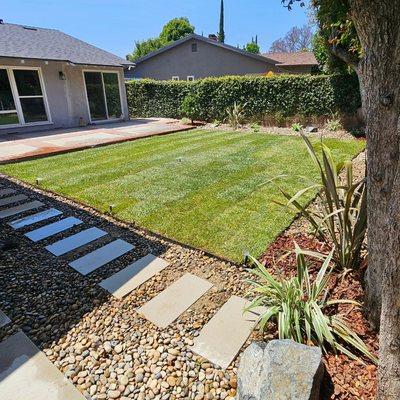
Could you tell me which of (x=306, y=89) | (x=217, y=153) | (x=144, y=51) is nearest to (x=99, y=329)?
(x=217, y=153)

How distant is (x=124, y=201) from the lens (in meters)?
4.77

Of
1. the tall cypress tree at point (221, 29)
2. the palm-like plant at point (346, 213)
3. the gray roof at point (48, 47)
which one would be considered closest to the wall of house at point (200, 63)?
the gray roof at point (48, 47)

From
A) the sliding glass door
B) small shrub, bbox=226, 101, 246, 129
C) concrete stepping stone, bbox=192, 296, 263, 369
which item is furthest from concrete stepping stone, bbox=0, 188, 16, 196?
small shrub, bbox=226, 101, 246, 129

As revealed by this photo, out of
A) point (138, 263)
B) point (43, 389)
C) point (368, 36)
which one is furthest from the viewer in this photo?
→ point (138, 263)

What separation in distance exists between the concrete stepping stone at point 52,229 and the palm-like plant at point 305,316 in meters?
2.78

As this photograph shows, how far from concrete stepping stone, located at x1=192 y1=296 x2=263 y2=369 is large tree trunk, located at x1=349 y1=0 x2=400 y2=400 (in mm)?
896

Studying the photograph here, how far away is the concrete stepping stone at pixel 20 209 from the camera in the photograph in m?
4.37

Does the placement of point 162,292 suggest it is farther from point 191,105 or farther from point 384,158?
point 191,105

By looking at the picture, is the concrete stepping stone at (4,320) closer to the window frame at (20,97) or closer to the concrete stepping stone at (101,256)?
the concrete stepping stone at (101,256)

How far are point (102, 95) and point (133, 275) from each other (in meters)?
12.7

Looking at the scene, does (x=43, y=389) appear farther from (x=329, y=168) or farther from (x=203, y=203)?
(x=203, y=203)

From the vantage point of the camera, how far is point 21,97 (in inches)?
437

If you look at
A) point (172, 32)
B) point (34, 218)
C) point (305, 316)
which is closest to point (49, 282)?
point (34, 218)

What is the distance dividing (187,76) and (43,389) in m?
22.8
